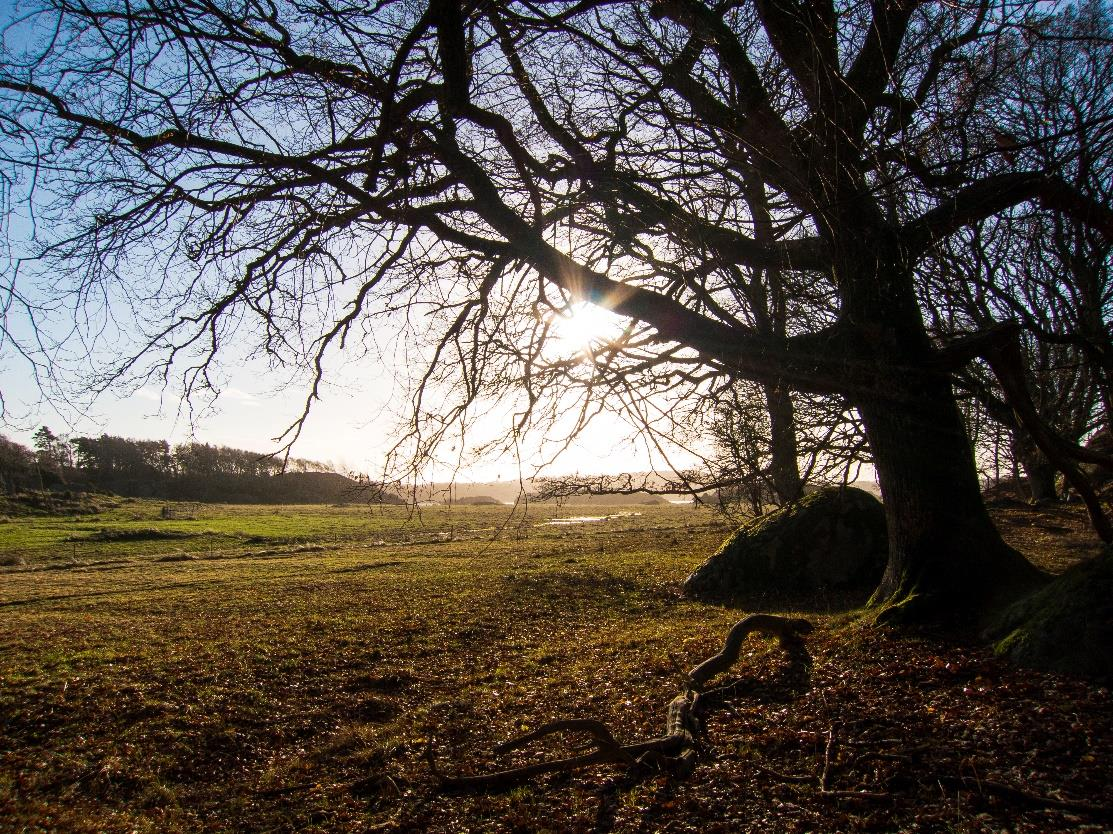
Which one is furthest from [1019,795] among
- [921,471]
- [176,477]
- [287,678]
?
[176,477]

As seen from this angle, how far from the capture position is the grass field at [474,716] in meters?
3.13

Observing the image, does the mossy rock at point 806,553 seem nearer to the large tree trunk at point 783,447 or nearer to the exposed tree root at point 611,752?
the large tree trunk at point 783,447

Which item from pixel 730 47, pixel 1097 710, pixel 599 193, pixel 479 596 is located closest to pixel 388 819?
pixel 1097 710

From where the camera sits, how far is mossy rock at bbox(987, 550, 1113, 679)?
3.69m

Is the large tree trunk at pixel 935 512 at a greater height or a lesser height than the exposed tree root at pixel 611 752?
greater

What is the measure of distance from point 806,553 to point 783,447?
3019 mm

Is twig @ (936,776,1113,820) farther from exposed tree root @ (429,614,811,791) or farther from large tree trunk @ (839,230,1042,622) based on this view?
large tree trunk @ (839,230,1042,622)

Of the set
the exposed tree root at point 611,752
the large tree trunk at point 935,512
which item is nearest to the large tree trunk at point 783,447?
the large tree trunk at point 935,512

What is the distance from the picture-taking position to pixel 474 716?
549cm

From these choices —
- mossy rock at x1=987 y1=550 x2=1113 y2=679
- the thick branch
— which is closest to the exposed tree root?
mossy rock at x1=987 y1=550 x2=1113 y2=679

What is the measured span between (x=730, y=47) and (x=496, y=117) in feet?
6.30

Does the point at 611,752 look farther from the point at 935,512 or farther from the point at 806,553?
the point at 806,553

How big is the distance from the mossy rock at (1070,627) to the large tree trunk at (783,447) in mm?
2910

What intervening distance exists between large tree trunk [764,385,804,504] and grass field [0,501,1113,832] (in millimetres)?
1626
